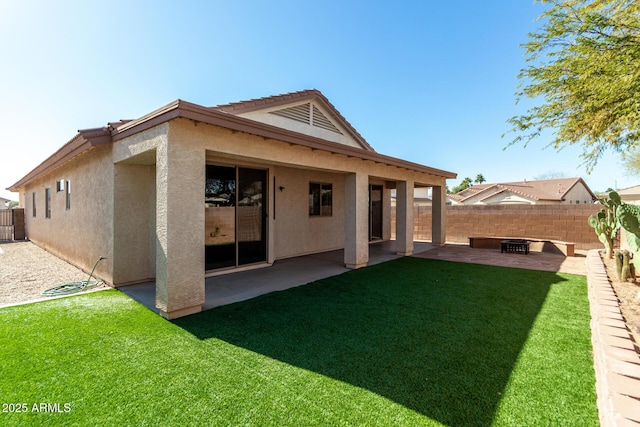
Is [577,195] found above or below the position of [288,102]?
below

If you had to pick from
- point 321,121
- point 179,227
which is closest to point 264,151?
point 179,227

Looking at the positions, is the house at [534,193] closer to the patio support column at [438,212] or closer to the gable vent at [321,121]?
the patio support column at [438,212]

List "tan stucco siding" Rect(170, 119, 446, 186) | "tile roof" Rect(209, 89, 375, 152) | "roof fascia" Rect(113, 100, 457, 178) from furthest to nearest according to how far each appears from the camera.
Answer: "tile roof" Rect(209, 89, 375, 152) → "tan stucco siding" Rect(170, 119, 446, 186) → "roof fascia" Rect(113, 100, 457, 178)

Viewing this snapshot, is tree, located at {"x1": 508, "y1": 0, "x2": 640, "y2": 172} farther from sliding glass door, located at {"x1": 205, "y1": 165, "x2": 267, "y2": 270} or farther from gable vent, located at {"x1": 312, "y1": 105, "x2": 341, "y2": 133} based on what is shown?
sliding glass door, located at {"x1": 205, "y1": 165, "x2": 267, "y2": 270}

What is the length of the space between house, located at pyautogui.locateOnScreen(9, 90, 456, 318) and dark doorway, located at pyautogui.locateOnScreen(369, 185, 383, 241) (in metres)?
0.20

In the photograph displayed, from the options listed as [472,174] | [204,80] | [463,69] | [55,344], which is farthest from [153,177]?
[472,174]

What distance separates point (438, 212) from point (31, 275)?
580 inches

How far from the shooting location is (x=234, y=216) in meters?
7.98

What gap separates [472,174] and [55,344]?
240 feet

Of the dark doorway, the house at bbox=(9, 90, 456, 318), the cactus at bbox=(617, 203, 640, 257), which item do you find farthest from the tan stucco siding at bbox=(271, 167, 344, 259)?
the cactus at bbox=(617, 203, 640, 257)

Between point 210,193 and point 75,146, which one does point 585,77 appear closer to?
point 210,193

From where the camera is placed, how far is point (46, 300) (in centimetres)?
566

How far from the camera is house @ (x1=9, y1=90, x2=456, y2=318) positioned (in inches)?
187

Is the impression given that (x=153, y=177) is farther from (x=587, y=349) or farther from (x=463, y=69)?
(x=463, y=69)
